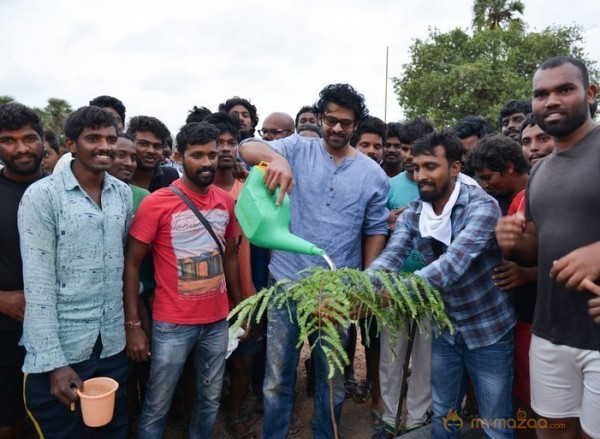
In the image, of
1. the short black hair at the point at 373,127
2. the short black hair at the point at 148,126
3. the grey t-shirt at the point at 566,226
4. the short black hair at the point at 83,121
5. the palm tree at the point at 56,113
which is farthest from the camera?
the palm tree at the point at 56,113

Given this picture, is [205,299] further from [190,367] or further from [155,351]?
[190,367]

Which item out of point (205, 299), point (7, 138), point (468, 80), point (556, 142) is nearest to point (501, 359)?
point (556, 142)

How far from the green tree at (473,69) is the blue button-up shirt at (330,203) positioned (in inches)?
611

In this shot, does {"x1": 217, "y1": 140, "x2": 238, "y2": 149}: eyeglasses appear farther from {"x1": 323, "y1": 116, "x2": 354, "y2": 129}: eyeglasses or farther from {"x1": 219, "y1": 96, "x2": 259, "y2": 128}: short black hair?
{"x1": 219, "y1": 96, "x2": 259, "y2": 128}: short black hair

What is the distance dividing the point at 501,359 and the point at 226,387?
262cm

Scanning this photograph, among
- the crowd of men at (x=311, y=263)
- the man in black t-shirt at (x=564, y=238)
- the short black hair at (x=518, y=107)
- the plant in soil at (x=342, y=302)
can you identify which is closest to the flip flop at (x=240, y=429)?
the crowd of men at (x=311, y=263)

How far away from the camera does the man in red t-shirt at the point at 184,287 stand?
2.66 m

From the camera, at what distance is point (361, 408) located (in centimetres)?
399

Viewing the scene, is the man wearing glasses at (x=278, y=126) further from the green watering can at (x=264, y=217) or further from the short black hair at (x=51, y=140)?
the green watering can at (x=264, y=217)

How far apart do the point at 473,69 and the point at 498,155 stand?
1662 centimetres

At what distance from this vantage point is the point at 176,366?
269 centimetres

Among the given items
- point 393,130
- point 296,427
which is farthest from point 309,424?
point 393,130

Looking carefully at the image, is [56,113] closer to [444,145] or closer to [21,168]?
[21,168]

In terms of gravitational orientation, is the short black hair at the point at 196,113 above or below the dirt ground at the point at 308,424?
above
